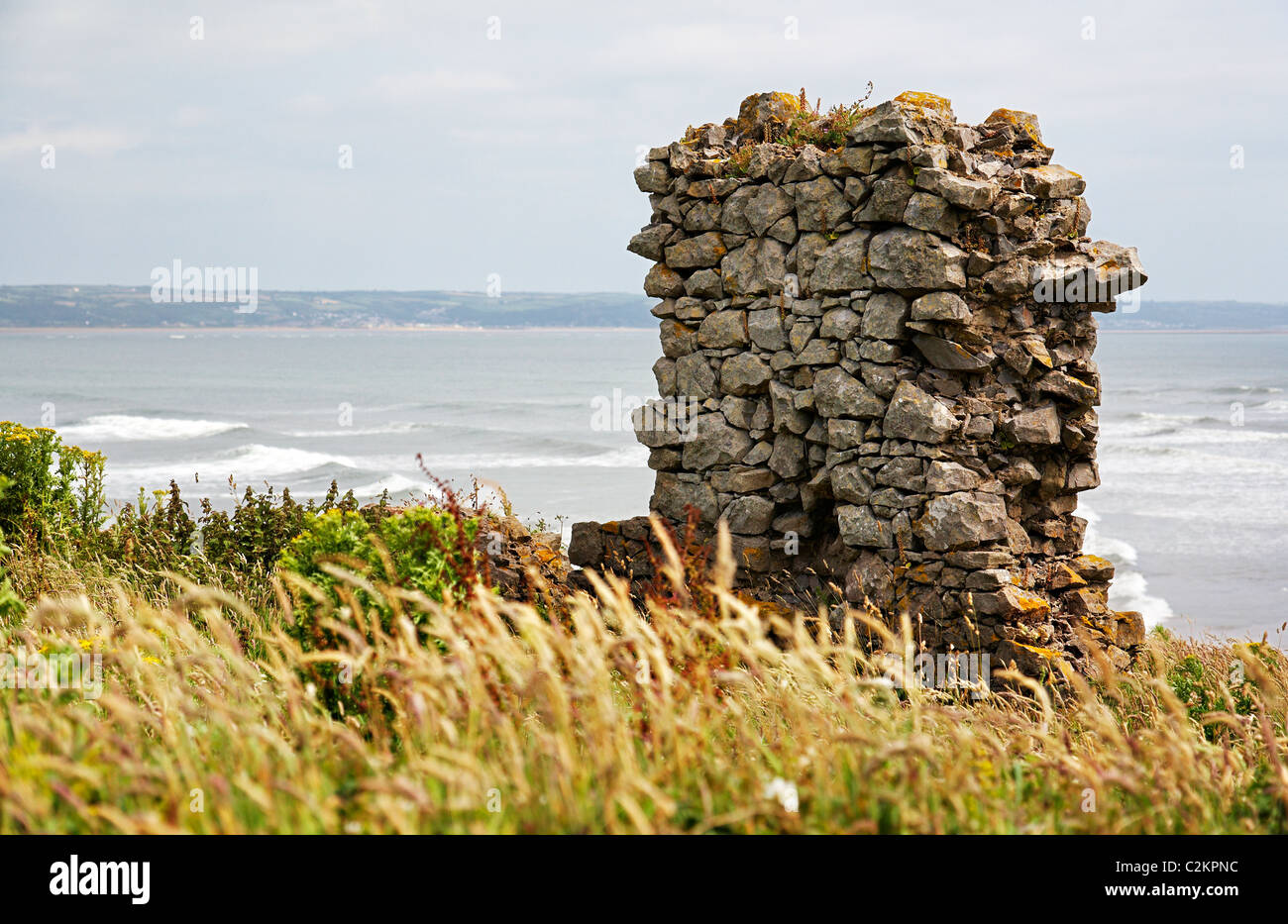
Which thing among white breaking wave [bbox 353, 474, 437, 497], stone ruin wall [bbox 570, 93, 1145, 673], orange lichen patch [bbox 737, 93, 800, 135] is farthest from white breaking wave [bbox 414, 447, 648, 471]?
stone ruin wall [bbox 570, 93, 1145, 673]

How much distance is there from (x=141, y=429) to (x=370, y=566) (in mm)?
38807

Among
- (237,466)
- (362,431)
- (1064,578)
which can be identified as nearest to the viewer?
(1064,578)

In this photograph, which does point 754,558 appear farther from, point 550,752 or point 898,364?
point 550,752

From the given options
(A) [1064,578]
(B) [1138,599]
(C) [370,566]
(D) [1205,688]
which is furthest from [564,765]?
(B) [1138,599]

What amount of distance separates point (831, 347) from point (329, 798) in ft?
17.9

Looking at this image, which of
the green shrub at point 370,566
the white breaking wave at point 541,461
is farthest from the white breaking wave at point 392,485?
the green shrub at point 370,566

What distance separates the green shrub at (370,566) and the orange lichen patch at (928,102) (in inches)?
181

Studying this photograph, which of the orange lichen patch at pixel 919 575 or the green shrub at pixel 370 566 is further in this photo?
the orange lichen patch at pixel 919 575

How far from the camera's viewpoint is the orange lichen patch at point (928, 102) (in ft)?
25.2

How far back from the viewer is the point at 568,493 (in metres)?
27.4

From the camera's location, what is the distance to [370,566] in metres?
5.10

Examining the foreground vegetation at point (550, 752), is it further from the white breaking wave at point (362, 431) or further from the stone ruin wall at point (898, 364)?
the white breaking wave at point (362, 431)

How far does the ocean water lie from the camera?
20.8m
